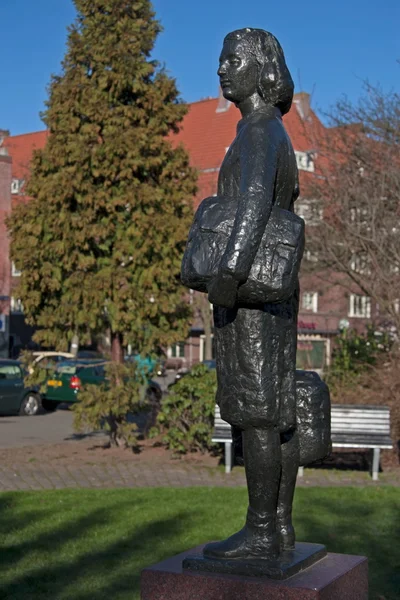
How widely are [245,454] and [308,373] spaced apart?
2.23 ft

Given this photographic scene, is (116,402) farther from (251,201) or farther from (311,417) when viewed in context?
(251,201)

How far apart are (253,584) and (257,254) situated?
1.67 metres

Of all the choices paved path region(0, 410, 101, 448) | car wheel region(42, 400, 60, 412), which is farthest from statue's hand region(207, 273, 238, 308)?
car wheel region(42, 400, 60, 412)

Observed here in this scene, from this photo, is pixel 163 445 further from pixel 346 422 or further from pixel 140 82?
pixel 140 82

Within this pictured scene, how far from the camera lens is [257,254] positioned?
4828 mm

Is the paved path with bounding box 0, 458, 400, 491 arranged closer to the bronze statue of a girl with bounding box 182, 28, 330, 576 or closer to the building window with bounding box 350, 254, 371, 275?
the building window with bounding box 350, 254, 371, 275

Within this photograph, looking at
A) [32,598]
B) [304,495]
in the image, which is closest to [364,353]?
[304,495]

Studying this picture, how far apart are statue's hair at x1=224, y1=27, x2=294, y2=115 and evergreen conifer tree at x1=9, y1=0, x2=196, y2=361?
9.39 m

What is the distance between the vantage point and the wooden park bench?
1320 cm

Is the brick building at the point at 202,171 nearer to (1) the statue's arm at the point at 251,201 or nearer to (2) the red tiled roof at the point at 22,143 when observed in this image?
(2) the red tiled roof at the point at 22,143

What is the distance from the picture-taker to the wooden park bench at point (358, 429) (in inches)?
520

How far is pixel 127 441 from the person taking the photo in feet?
48.5

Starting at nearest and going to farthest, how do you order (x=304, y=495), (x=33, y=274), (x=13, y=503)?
Result: 1. (x=13, y=503)
2. (x=304, y=495)
3. (x=33, y=274)

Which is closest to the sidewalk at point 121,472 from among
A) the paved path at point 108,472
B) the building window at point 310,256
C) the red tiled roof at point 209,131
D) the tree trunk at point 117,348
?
the paved path at point 108,472
